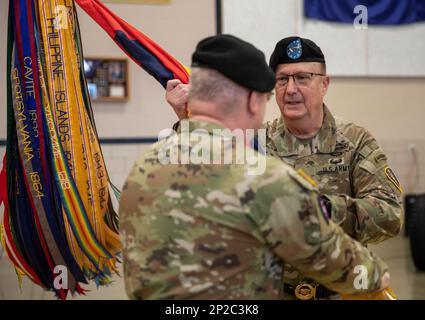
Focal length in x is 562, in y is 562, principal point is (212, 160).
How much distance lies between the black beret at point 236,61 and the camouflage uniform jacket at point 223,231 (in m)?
0.13

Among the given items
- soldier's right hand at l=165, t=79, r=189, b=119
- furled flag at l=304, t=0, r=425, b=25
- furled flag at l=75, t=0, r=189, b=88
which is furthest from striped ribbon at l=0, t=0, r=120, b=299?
furled flag at l=304, t=0, r=425, b=25

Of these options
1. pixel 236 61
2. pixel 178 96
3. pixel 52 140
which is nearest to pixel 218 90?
pixel 236 61

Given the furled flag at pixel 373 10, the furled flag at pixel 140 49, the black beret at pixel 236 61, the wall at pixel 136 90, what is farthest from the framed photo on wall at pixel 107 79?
the black beret at pixel 236 61

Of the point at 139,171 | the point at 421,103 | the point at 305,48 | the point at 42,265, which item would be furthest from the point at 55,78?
the point at 421,103

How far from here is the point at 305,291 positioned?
1822 mm

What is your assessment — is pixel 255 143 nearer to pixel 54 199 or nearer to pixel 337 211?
pixel 337 211

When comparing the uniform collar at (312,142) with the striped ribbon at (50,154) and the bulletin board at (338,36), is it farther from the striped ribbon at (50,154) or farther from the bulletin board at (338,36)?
the bulletin board at (338,36)

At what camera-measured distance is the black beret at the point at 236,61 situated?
4.09 ft

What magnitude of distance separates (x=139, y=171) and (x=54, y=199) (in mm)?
1256

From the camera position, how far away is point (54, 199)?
242cm

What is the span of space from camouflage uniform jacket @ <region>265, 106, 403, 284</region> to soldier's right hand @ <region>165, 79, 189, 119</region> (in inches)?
13.9

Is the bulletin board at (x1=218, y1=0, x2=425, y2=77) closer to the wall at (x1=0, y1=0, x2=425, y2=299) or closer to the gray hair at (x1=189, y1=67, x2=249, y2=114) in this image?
the wall at (x1=0, y1=0, x2=425, y2=299)

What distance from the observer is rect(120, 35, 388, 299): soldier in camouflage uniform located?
119cm

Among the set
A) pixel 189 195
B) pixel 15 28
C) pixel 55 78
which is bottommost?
pixel 189 195
